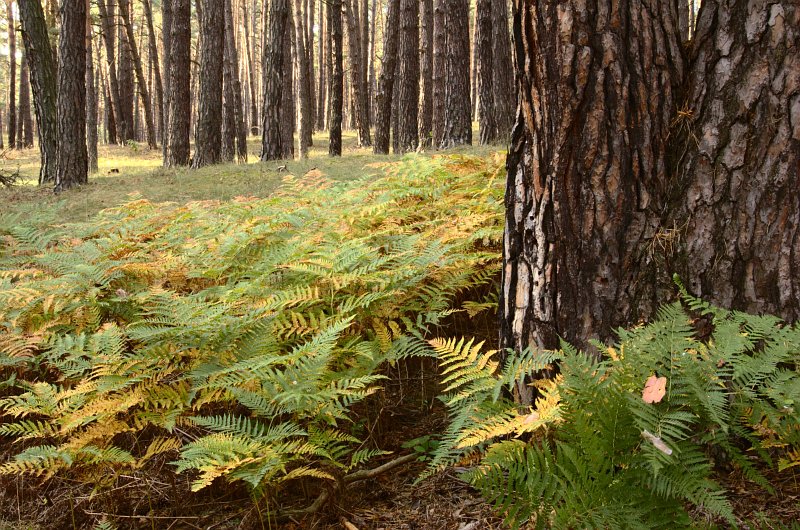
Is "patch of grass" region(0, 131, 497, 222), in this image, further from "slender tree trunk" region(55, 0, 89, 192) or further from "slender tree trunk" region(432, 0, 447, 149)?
"slender tree trunk" region(432, 0, 447, 149)

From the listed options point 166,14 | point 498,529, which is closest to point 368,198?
point 498,529

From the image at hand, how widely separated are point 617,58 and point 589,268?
0.83 metres

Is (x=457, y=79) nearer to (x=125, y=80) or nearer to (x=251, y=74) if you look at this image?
(x=125, y=80)

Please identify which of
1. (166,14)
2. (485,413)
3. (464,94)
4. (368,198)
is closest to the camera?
(485,413)

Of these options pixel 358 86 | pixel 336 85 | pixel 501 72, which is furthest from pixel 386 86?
pixel 358 86

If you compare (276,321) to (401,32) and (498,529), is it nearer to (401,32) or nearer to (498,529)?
(498,529)

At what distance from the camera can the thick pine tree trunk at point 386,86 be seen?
1514 cm

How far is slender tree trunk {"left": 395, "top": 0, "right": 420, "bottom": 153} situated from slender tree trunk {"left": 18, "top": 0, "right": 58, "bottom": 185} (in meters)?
6.99

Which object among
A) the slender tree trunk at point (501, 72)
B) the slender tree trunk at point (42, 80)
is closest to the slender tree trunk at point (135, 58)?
the slender tree trunk at point (42, 80)

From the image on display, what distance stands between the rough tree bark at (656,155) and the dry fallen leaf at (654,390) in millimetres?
641

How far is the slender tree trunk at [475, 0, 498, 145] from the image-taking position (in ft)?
39.0

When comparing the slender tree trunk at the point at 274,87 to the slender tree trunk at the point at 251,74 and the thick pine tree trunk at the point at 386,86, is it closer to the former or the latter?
the thick pine tree trunk at the point at 386,86

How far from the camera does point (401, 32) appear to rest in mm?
13516

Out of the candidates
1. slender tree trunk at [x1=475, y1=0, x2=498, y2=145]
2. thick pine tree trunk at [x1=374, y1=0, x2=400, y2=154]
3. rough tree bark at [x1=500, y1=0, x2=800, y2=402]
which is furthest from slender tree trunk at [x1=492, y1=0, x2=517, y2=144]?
rough tree bark at [x1=500, y1=0, x2=800, y2=402]
